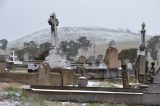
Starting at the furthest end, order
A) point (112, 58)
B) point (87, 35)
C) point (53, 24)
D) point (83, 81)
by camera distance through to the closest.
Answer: point (87, 35) → point (112, 58) → point (53, 24) → point (83, 81)

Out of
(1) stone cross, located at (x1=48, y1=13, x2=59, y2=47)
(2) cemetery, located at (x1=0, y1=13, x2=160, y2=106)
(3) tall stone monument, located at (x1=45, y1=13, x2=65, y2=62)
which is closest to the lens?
(2) cemetery, located at (x1=0, y1=13, x2=160, y2=106)

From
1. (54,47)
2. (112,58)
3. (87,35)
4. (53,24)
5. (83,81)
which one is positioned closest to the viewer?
(83,81)

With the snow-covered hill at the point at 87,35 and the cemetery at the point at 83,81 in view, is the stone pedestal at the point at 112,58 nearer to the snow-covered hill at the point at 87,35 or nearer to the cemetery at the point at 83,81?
the cemetery at the point at 83,81

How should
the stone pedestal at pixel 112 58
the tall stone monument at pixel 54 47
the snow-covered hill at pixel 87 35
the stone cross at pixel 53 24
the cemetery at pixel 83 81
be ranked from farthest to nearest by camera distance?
the snow-covered hill at pixel 87 35 → the stone pedestal at pixel 112 58 → the stone cross at pixel 53 24 → the tall stone monument at pixel 54 47 → the cemetery at pixel 83 81

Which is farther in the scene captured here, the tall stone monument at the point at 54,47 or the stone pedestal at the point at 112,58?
the stone pedestal at the point at 112,58

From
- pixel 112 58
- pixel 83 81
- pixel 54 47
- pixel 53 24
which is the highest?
pixel 53 24

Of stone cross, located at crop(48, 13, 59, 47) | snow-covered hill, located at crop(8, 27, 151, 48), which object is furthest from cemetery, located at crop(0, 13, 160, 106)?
snow-covered hill, located at crop(8, 27, 151, 48)

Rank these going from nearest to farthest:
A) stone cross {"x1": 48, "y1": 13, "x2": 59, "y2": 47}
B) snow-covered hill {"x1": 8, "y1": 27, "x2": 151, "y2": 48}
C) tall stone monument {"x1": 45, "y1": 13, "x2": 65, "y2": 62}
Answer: tall stone monument {"x1": 45, "y1": 13, "x2": 65, "y2": 62} < stone cross {"x1": 48, "y1": 13, "x2": 59, "y2": 47} < snow-covered hill {"x1": 8, "y1": 27, "x2": 151, "y2": 48}

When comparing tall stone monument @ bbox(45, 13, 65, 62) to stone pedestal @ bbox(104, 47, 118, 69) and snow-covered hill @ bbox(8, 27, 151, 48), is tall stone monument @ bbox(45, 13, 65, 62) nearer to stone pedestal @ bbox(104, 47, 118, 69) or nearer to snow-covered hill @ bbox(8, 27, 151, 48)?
stone pedestal @ bbox(104, 47, 118, 69)

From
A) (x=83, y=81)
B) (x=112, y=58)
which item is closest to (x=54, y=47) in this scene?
(x=83, y=81)

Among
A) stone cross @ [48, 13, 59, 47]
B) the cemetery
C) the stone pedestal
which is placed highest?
stone cross @ [48, 13, 59, 47]

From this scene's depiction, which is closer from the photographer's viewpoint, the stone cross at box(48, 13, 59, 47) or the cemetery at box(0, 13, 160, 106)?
the cemetery at box(0, 13, 160, 106)

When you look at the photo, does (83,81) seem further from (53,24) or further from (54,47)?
(53,24)

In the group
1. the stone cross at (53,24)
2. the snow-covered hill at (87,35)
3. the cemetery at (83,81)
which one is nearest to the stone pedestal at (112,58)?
the cemetery at (83,81)
